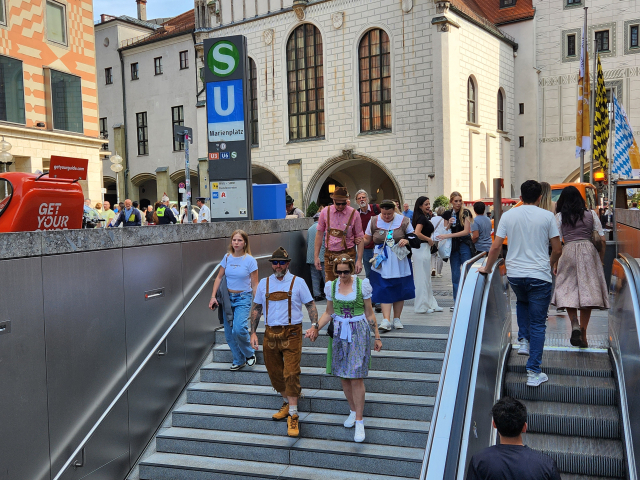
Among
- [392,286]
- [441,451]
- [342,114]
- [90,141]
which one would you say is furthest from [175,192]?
[441,451]

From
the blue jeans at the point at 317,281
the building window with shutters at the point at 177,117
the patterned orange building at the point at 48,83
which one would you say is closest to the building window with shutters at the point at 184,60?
the building window with shutters at the point at 177,117

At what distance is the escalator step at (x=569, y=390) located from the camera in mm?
6023

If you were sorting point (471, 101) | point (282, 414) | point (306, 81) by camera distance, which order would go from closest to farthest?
point (282, 414), point (471, 101), point (306, 81)

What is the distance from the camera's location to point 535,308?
630 centimetres

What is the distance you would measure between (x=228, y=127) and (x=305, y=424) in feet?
18.0

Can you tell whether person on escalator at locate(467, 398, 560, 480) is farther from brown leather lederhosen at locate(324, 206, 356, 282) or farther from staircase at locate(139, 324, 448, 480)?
brown leather lederhosen at locate(324, 206, 356, 282)

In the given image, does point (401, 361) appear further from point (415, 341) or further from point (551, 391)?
point (551, 391)

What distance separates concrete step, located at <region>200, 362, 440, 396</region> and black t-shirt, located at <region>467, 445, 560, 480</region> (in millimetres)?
3469

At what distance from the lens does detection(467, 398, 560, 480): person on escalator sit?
3.49 metres

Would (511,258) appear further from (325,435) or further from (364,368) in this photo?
(325,435)

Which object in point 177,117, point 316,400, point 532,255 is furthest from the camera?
point 177,117

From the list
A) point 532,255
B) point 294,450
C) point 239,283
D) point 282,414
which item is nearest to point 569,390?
point 532,255

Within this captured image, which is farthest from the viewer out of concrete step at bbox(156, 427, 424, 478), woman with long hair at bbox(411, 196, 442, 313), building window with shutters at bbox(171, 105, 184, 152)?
building window with shutters at bbox(171, 105, 184, 152)

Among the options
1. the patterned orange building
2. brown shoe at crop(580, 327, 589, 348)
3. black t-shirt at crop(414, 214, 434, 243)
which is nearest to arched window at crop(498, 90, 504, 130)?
the patterned orange building
